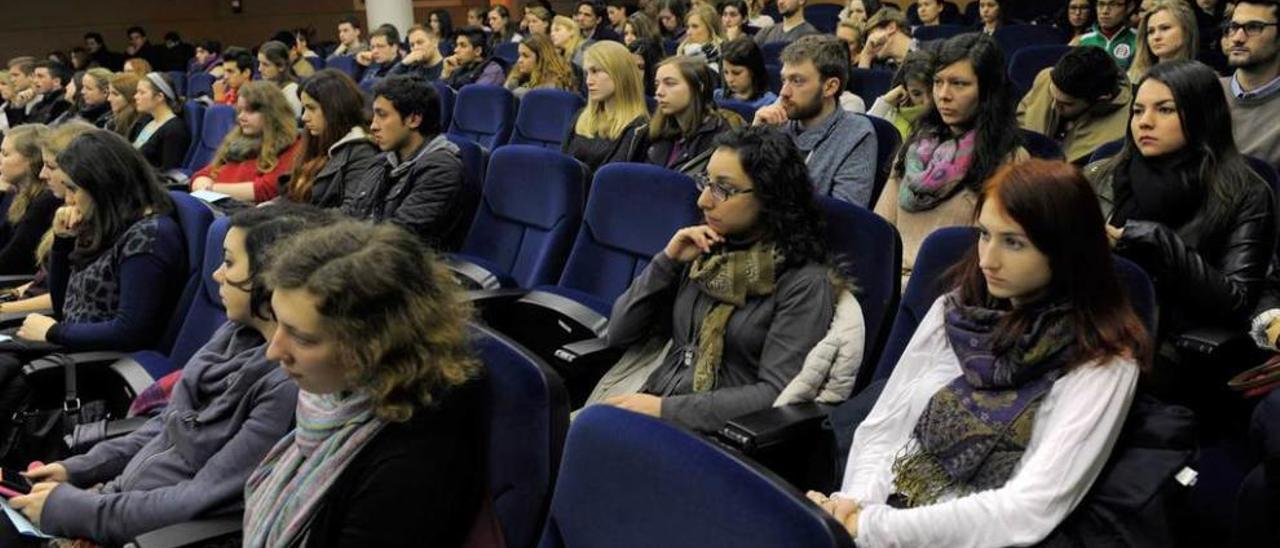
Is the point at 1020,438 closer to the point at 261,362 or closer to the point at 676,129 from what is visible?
the point at 261,362

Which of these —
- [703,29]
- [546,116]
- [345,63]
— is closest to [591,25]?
[345,63]

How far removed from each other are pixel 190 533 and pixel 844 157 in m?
2.06

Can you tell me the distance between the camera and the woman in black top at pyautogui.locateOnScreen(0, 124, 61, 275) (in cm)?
329

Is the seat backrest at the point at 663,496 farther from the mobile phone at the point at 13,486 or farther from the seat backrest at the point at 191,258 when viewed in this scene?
the seat backrest at the point at 191,258

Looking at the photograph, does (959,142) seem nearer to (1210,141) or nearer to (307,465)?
(1210,141)

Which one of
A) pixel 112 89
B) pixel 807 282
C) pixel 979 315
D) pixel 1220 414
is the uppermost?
pixel 979 315

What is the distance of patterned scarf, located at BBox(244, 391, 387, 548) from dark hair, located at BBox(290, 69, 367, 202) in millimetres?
2155

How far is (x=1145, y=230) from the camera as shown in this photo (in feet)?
6.41

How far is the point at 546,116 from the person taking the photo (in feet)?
15.0

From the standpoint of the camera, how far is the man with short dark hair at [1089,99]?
124 inches

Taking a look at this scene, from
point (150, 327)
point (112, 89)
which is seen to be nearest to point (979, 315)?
point (150, 327)

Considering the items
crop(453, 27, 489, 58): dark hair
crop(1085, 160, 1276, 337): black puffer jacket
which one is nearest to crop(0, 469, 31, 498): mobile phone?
crop(1085, 160, 1276, 337): black puffer jacket

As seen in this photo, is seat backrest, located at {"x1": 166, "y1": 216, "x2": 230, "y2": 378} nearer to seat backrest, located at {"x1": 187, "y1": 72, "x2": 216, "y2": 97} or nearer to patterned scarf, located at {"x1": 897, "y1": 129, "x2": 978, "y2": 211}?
patterned scarf, located at {"x1": 897, "y1": 129, "x2": 978, "y2": 211}

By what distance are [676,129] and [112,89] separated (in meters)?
3.32
